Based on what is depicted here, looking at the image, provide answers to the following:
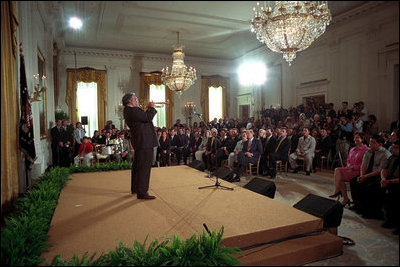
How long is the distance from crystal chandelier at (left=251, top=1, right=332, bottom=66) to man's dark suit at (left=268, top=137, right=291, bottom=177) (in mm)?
2211

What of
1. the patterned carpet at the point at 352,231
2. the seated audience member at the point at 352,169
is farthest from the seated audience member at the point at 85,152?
the seated audience member at the point at 352,169

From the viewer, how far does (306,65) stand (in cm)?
829

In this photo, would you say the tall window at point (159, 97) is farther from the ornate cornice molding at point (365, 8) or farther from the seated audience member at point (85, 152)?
the ornate cornice molding at point (365, 8)

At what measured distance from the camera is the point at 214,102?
38.5 feet

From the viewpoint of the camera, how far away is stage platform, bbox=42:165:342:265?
5.43 ft

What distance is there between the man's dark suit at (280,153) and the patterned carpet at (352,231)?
30cm

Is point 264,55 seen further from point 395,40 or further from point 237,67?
point 395,40

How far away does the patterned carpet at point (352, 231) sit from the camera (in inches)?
36.7

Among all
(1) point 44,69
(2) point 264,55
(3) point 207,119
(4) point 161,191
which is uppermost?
(2) point 264,55

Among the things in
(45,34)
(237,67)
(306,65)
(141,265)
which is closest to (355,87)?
(306,65)

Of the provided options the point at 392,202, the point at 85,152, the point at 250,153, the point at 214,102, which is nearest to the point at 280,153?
the point at 250,153

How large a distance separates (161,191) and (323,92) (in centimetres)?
629

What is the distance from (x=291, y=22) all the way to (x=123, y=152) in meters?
4.38

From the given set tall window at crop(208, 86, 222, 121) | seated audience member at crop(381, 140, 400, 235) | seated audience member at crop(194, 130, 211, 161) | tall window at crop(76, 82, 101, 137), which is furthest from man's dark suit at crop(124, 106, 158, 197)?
tall window at crop(208, 86, 222, 121)
